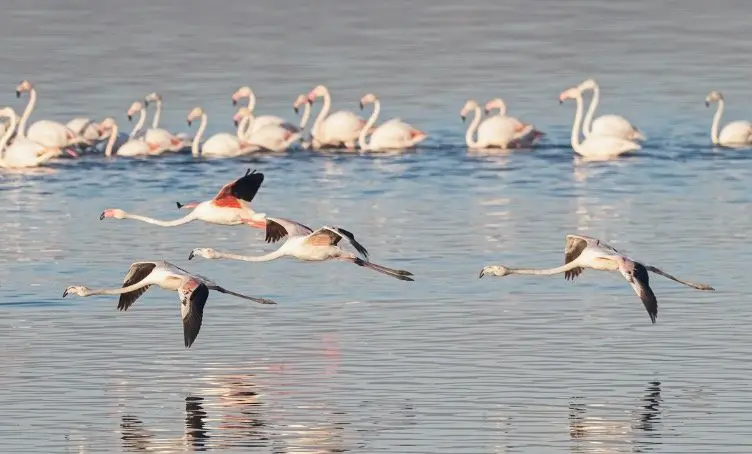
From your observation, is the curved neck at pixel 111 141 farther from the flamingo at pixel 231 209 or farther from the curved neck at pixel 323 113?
the flamingo at pixel 231 209

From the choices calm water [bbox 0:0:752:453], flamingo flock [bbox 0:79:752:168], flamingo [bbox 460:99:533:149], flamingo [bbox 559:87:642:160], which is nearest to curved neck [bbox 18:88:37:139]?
flamingo flock [bbox 0:79:752:168]

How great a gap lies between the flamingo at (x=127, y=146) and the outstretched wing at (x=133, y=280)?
12.7 meters

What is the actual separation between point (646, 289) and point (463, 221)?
7480mm

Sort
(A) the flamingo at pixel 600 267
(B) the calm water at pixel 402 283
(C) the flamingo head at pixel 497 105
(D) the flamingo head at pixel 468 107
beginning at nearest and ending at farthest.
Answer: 1. (B) the calm water at pixel 402 283
2. (A) the flamingo at pixel 600 267
3. (D) the flamingo head at pixel 468 107
4. (C) the flamingo head at pixel 497 105

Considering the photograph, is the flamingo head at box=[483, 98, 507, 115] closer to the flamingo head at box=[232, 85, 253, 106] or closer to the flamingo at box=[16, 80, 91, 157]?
the flamingo head at box=[232, 85, 253, 106]

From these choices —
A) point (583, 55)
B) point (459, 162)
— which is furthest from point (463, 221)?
point (583, 55)

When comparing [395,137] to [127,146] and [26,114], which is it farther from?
[26,114]

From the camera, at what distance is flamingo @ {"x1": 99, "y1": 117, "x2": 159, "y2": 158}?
3084cm

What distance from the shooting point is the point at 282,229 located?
19812 mm

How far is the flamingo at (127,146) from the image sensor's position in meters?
30.8

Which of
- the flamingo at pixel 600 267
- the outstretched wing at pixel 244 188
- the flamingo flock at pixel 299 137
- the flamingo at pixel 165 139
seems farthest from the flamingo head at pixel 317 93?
the flamingo at pixel 600 267

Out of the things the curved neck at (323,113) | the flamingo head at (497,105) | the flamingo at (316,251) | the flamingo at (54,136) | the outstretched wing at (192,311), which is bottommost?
the curved neck at (323,113)

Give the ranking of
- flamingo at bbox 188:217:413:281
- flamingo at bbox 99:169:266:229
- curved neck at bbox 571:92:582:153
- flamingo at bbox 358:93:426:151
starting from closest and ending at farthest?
flamingo at bbox 188:217:413:281
flamingo at bbox 99:169:266:229
curved neck at bbox 571:92:582:153
flamingo at bbox 358:93:426:151

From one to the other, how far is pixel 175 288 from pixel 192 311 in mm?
1106
